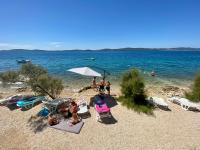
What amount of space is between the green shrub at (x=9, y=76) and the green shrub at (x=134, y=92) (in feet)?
23.8

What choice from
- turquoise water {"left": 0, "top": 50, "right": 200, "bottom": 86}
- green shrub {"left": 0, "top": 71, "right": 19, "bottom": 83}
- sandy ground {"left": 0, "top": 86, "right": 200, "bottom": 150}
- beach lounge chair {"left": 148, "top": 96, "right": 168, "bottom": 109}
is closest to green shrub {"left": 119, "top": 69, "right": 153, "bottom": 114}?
beach lounge chair {"left": 148, "top": 96, "right": 168, "bottom": 109}

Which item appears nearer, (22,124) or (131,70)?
(22,124)

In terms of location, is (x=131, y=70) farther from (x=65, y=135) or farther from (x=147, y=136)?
(x=65, y=135)

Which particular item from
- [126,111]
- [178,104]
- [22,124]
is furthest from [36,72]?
[178,104]

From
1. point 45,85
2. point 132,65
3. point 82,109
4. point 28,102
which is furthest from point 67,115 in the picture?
point 132,65

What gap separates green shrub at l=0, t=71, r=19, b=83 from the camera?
10820 millimetres

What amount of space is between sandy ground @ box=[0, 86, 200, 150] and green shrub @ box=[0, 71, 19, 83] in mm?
2175

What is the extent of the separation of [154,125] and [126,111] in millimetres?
2023

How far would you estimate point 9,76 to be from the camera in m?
10.9

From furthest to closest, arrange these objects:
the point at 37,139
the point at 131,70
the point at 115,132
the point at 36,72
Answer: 1. the point at 131,70
2. the point at 36,72
3. the point at 115,132
4. the point at 37,139

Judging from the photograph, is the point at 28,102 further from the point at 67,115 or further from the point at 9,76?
the point at 67,115

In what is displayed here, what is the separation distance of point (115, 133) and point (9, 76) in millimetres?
7621

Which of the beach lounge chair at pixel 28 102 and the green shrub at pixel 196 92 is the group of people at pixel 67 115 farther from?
the green shrub at pixel 196 92

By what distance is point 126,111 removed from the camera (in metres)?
10.4
